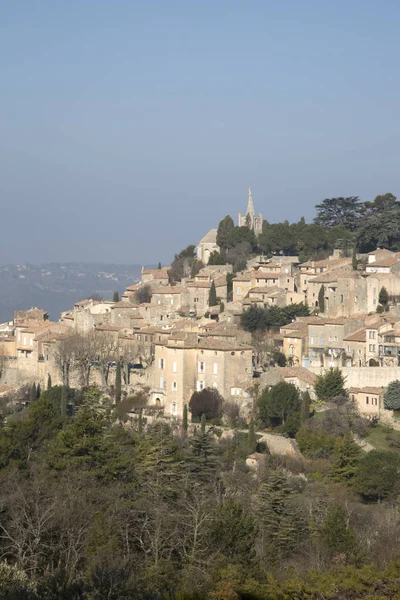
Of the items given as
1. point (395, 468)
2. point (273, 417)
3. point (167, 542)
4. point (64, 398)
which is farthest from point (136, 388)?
point (167, 542)

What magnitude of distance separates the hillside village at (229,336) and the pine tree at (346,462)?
5009 millimetres

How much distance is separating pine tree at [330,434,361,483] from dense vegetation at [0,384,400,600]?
41 millimetres

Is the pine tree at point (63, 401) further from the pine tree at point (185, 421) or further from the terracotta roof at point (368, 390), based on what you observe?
the terracotta roof at point (368, 390)

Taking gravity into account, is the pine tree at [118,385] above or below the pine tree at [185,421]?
above

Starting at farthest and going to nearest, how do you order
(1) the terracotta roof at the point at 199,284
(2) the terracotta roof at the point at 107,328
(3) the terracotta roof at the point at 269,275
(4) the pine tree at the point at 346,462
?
1. (1) the terracotta roof at the point at 199,284
2. (3) the terracotta roof at the point at 269,275
3. (2) the terracotta roof at the point at 107,328
4. (4) the pine tree at the point at 346,462

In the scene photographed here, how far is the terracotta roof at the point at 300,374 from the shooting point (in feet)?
133

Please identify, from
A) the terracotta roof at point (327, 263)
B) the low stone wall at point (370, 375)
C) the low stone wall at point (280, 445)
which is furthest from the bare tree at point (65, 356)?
the terracotta roof at point (327, 263)

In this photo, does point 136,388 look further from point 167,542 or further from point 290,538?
point 167,542

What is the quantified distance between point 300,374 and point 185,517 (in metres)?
17.1

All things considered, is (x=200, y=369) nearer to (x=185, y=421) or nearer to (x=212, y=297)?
(x=185, y=421)

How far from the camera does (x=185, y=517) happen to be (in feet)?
80.2

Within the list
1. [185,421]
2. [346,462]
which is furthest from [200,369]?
[346,462]

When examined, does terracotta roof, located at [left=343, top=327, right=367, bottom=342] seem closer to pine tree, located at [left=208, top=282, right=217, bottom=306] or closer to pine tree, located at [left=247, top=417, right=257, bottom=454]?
pine tree, located at [left=247, top=417, right=257, bottom=454]

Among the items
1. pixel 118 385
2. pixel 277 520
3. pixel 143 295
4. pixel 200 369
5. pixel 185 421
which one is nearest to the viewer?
pixel 277 520
